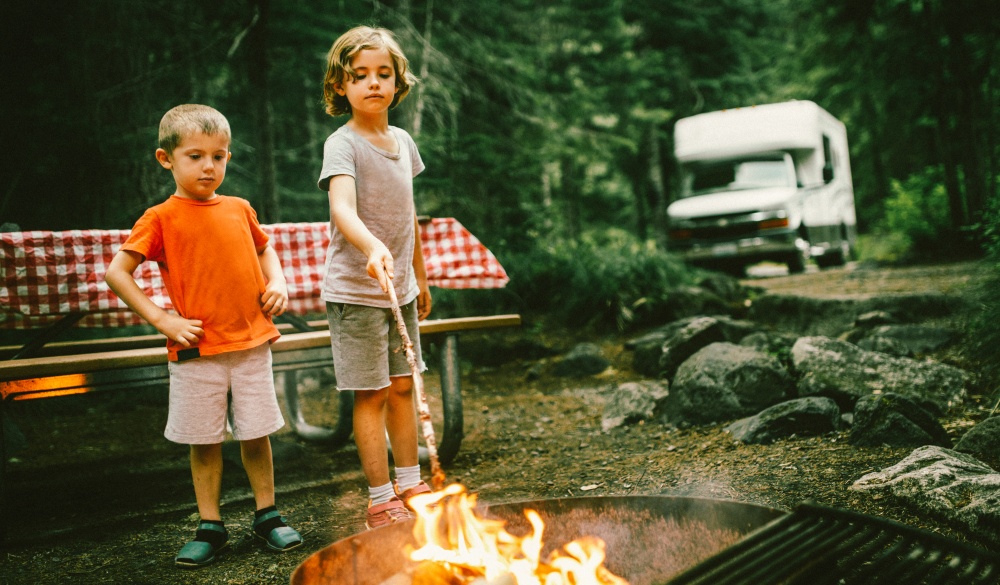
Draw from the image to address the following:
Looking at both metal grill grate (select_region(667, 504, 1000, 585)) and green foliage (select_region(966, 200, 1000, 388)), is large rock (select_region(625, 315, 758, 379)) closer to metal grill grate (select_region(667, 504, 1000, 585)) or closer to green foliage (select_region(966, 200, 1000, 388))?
green foliage (select_region(966, 200, 1000, 388))

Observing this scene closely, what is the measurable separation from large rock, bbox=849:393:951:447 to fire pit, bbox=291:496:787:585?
1789 millimetres

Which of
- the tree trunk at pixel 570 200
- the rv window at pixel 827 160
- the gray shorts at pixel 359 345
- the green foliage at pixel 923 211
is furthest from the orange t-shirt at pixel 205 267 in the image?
the green foliage at pixel 923 211

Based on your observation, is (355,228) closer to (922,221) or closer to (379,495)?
(379,495)

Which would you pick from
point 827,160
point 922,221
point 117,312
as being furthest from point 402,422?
point 827,160

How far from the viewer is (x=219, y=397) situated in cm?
279

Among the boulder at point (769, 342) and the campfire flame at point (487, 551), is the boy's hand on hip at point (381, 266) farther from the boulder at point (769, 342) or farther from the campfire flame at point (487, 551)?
the boulder at point (769, 342)

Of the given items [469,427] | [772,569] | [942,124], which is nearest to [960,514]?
[772,569]

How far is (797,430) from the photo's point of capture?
153 inches

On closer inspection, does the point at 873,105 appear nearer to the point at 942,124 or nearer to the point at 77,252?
the point at 942,124

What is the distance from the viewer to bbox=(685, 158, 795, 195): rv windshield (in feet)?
42.9

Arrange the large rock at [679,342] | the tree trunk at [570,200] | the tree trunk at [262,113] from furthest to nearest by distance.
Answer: the tree trunk at [570,200]
the tree trunk at [262,113]
the large rock at [679,342]

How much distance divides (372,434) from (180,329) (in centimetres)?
81

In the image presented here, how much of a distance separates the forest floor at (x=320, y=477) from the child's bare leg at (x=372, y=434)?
0.37 metres

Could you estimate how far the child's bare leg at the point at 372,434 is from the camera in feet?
9.55
